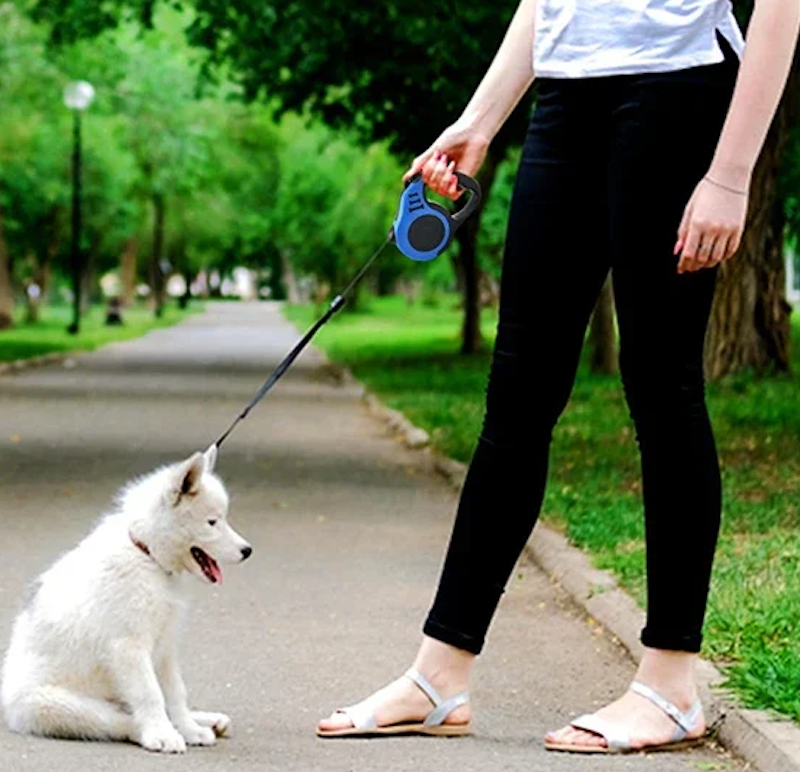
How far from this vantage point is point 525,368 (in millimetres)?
5598

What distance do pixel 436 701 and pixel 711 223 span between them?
1.40 meters

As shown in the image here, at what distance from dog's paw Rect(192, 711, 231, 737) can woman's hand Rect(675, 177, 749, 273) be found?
173 cm

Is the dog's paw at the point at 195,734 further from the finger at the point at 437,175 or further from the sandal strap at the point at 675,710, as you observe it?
the finger at the point at 437,175

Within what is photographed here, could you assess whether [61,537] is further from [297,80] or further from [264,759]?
[297,80]

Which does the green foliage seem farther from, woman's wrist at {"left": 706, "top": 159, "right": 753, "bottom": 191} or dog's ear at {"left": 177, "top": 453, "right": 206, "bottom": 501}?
woman's wrist at {"left": 706, "top": 159, "right": 753, "bottom": 191}

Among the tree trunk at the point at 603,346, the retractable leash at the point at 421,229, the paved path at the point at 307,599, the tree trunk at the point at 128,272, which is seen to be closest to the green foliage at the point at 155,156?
the tree trunk at the point at 128,272

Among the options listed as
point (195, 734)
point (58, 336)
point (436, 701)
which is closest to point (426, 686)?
point (436, 701)

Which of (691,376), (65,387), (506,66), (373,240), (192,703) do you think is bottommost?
(373,240)

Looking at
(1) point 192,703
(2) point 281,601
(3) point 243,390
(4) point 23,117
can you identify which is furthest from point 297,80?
(1) point 192,703

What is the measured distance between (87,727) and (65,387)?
884 inches

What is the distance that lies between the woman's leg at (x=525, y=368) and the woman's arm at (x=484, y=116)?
21cm

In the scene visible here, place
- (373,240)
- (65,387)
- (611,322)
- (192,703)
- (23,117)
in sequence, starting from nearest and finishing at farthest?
1. (192,703)
2. (65,387)
3. (611,322)
4. (23,117)
5. (373,240)

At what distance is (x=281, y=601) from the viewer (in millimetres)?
9133

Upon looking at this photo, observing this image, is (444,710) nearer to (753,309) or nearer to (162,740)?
(162,740)
